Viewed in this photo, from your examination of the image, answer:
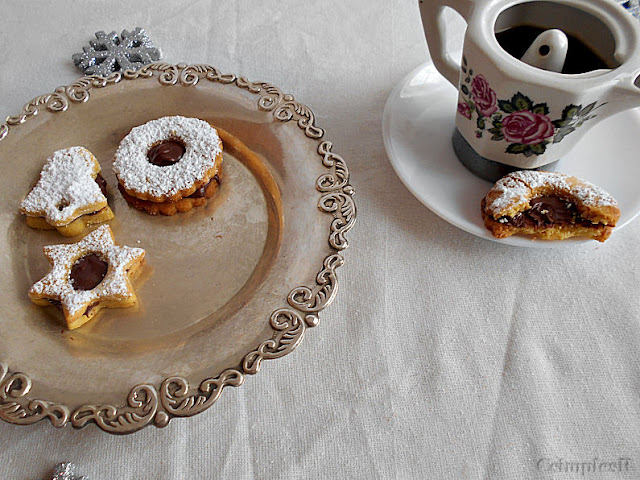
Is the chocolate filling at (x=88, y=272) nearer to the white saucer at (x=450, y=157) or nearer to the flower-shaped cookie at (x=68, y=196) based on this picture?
the flower-shaped cookie at (x=68, y=196)

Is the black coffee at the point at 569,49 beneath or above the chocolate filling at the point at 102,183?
above

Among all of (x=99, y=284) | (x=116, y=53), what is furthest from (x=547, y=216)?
(x=116, y=53)

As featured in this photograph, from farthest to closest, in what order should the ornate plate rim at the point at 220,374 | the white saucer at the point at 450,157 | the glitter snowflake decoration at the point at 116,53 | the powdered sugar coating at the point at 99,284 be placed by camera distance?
1. the glitter snowflake decoration at the point at 116,53
2. the white saucer at the point at 450,157
3. the powdered sugar coating at the point at 99,284
4. the ornate plate rim at the point at 220,374

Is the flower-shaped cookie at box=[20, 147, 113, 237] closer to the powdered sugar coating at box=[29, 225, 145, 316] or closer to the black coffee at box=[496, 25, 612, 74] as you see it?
the powdered sugar coating at box=[29, 225, 145, 316]

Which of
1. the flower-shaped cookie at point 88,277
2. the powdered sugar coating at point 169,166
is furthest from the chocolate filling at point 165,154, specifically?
the flower-shaped cookie at point 88,277

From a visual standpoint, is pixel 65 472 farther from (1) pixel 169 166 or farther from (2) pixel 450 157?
(2) pixel 450 157

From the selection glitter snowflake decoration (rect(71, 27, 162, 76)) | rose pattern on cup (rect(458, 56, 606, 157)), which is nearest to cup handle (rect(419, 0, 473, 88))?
rose pattern on cup (rect(458, 56, 606, 157))
